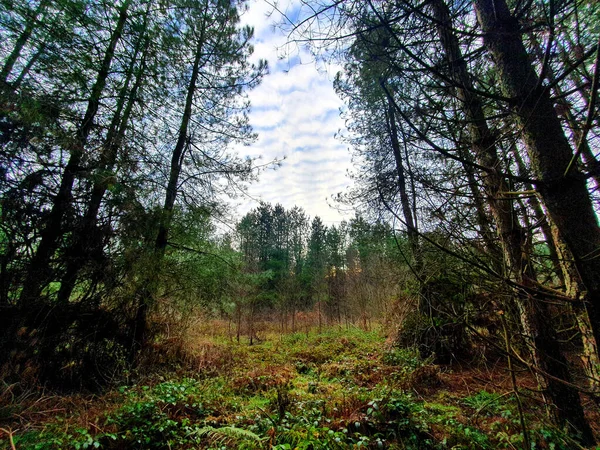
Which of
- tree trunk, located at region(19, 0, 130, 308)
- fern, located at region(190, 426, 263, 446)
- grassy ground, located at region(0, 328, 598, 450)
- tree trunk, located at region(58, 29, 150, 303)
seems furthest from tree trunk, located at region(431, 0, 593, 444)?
tree trunk, located at region(19, 0, 130, 308)

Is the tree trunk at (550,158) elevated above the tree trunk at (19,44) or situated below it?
below

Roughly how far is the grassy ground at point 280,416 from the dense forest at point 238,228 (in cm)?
3

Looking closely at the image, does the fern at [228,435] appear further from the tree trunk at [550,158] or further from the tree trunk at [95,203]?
the tree trunk at [95,203]

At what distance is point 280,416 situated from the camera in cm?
285

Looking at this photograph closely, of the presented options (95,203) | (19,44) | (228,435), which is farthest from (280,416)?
(19,44)

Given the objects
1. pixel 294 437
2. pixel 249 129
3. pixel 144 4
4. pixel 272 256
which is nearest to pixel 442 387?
pixel 294 437

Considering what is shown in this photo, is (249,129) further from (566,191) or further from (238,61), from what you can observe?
(566,191)

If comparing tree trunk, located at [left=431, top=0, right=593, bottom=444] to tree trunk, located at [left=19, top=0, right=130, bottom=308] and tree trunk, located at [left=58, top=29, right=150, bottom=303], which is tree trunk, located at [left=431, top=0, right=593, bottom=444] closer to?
tree trunk, located at [left=58, top=29, right=150, bottom=303]

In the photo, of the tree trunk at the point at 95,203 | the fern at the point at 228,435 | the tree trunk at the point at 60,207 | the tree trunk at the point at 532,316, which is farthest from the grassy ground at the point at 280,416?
the tree trunk at the point at 95,203

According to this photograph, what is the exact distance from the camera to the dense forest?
149 centimetres

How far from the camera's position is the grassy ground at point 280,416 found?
7.73ft

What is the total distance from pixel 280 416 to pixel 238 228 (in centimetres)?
Result: 472

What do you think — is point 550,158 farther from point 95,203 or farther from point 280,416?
point 95,203

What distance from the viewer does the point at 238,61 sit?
6.57 meters
